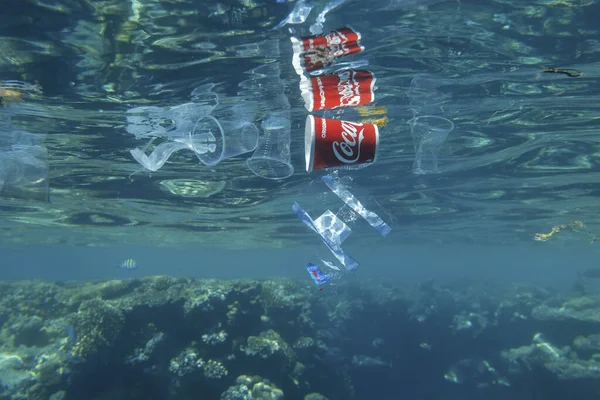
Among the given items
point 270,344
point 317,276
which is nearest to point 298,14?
→ point 317,276

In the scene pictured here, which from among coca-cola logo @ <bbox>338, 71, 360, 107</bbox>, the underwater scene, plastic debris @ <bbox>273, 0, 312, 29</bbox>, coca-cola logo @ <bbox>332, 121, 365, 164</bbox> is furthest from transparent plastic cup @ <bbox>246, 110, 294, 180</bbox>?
coca-cola logo @ <bbox>332, 121, 365, 164</bbox>

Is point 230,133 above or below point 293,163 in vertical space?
above

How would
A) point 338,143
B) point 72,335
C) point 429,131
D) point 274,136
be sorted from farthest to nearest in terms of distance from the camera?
point 72,335 → point 429,131 → point 274,136 → point 338,143

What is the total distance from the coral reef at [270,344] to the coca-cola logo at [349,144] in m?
9.47

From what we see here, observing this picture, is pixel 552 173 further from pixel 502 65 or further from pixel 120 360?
pixel 120 360

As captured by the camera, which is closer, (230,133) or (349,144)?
(349,144)

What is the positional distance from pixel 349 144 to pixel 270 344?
33.8ft

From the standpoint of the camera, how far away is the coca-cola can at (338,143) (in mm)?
3695

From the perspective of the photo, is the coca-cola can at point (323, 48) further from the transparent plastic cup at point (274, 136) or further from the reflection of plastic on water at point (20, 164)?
the reflection of plastic on water at point (20, 164)

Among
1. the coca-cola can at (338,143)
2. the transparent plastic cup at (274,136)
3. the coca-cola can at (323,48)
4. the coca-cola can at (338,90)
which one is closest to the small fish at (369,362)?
the transparent plastic cup at (274,136)

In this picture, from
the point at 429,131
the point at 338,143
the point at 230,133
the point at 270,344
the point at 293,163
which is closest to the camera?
the point at 338,143

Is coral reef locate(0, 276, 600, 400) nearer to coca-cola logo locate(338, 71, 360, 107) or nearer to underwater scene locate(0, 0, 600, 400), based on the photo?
underwater scene locate(0, 0, 600, 400)

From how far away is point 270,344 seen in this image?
40.3ft

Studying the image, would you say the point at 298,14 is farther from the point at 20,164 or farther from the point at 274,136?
the point at 20,164
